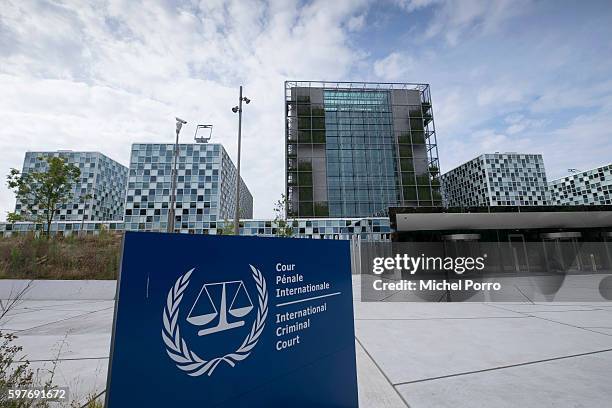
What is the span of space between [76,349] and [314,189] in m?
43.6

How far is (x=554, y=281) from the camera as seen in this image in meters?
11.9

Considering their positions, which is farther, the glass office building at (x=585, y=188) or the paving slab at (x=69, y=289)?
the glass office building at (x=585, y=188)

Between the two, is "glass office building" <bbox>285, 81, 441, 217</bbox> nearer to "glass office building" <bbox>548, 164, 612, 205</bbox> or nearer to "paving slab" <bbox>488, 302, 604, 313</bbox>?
"paving slab" <bbox>488, 302, 604, 313</bbox>

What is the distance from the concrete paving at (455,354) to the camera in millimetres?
3064

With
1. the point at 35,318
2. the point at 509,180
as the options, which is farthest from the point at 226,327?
the point at 509,180

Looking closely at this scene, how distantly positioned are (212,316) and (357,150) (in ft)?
167

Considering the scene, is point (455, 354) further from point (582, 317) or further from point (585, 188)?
point (585, 188)

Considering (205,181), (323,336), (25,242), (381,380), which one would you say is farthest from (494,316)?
(205,181)

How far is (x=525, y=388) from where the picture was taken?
3.20m

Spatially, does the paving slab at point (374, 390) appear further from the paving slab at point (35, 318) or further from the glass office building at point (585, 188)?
the glass office building at point (585, 188)

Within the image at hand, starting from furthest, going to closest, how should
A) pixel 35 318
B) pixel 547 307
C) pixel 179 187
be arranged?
1. pixel 179 187
2. pixel 547 307
3. pixel 35 318

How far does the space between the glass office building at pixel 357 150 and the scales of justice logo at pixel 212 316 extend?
43749 mm

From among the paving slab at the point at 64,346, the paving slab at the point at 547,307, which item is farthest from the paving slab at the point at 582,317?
the paving slab at the point at 64,346

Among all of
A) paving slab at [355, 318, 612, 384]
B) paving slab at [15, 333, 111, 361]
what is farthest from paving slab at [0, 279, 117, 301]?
paving slab at [355, 318, 612, 384]
